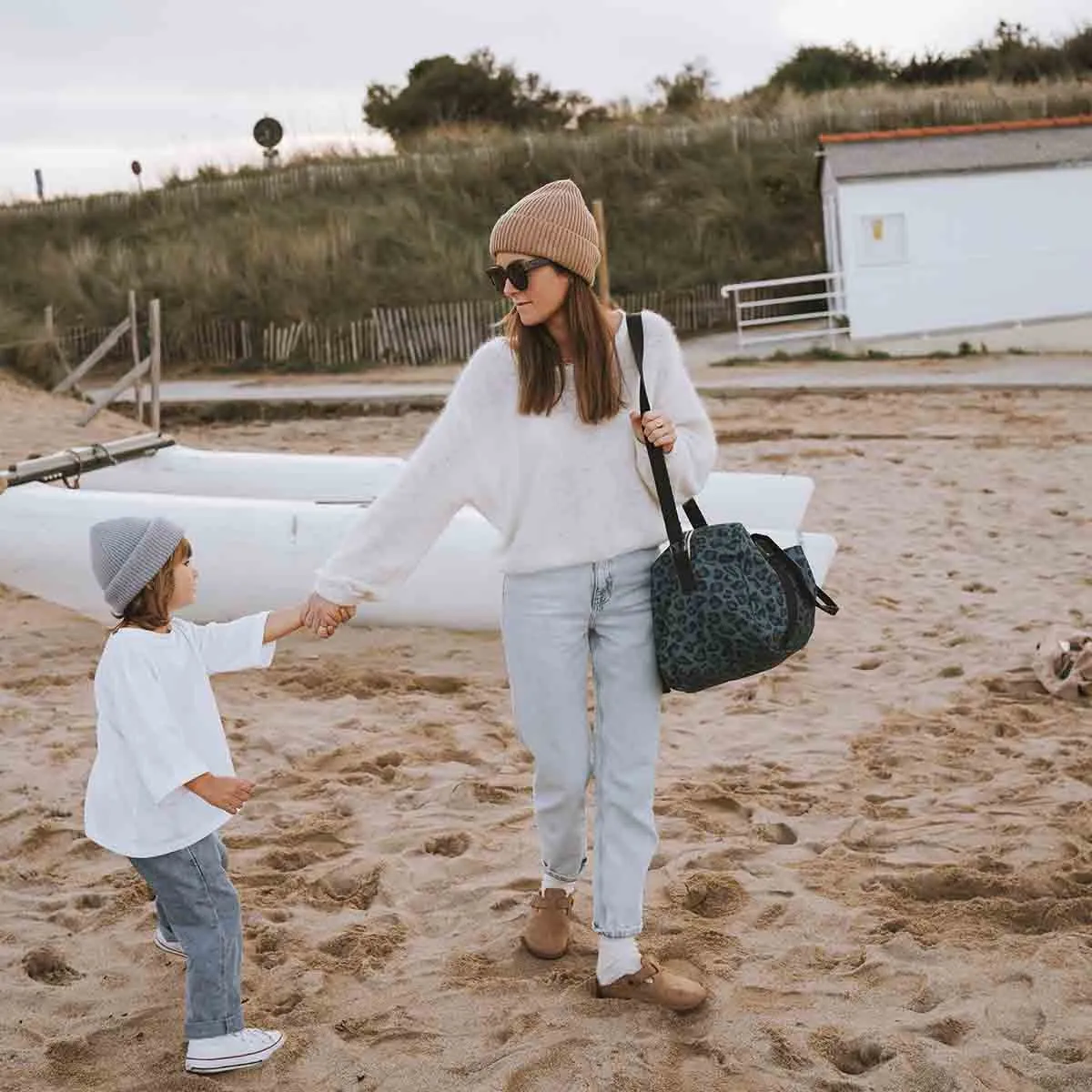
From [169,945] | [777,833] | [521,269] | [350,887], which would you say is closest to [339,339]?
[777,833]

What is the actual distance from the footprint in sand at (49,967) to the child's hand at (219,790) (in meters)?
0.90

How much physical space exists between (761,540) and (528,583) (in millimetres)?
526

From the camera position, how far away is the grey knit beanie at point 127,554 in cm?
275

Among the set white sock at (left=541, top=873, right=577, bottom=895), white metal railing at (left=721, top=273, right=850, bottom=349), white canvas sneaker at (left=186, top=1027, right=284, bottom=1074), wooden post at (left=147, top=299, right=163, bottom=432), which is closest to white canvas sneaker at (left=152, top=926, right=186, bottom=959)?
white canvas sneaker at (left=186, top=1027, right=284, bottom=1074)

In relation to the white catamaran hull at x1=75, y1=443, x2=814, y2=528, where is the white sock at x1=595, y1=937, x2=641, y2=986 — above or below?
below

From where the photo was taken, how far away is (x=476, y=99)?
123ft

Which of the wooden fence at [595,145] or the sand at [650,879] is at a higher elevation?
the wooden fence at [595,145]

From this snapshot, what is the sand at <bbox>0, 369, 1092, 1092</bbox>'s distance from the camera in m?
2.88

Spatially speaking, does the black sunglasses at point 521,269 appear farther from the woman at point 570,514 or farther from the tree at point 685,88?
the tree at point 685,88

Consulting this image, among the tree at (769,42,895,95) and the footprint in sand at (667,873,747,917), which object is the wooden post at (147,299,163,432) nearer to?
the footprint in sand at (667,873,747,917)

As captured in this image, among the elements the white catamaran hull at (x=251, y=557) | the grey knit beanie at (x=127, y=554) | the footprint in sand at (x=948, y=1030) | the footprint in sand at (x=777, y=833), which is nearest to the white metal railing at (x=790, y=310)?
the white catamaran hull at (x=251, y=557)

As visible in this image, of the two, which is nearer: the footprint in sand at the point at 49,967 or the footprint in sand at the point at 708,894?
the footprint in sand at the point at 49,967

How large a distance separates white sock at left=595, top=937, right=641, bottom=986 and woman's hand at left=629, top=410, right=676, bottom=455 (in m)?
1.08

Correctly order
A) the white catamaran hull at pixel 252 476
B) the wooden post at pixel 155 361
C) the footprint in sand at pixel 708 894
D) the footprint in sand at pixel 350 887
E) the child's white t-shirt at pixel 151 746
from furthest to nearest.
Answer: the wooden post at pixel 155 361, the white catamaran hull at pixel 252 476, the footprint in sand at pixel 350 887, the footprint in sand at pixel 708 894, the child's white t-shirt at pixel 151 746
